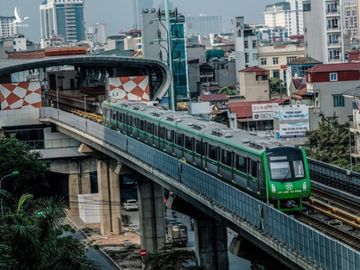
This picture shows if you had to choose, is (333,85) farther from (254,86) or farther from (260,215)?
(260,215)

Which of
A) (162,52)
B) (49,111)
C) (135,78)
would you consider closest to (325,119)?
(135,78)

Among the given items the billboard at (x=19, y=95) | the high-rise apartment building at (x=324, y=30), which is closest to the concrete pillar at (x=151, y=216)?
the billboard at (x=19, y=95)

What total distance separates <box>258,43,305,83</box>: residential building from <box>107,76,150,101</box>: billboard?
5957cm

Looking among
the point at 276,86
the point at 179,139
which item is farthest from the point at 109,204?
the point at 276,86

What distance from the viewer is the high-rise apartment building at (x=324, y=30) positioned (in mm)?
101875

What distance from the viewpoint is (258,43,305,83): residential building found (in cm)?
13000

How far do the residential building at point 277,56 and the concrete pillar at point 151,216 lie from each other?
75874mm

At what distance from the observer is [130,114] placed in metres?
54.1

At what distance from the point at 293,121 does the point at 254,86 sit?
100 feet

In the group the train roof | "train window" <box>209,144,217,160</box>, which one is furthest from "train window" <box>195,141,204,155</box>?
"train window" <box>209,144,217,160</box>

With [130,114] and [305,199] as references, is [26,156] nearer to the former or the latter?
[130,114]

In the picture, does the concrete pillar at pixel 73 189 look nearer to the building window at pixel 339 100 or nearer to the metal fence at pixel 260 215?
the building window at pixel 339 100

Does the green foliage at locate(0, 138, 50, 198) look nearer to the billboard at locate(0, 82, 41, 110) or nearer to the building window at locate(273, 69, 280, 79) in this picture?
the billboard at locate(0, 82, 41, 110)

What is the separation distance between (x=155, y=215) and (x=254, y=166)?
23890 mm
